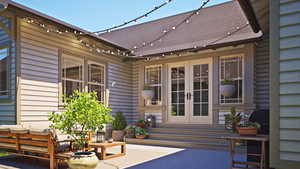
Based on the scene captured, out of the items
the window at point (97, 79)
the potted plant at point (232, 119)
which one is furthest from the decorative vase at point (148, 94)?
the potted plant at point (232, 119)

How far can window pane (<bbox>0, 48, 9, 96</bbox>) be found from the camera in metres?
5.13

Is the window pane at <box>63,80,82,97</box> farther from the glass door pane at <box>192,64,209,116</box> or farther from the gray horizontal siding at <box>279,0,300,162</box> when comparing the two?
the gray horizontal siding at <box>279,0,300,162</box>

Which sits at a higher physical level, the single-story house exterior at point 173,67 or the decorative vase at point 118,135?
the single-story house exterior at point 173,67

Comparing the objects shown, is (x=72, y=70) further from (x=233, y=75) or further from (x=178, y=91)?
(x=233, y=75)

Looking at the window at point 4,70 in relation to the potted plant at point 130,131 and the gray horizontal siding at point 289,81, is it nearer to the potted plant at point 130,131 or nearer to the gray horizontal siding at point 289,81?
the potted plant at point 130,131

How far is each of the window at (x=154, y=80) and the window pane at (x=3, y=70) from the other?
433cm

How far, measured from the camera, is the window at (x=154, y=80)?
25.2 feet

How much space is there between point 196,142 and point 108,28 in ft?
12.3

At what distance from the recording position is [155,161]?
4250 millimetres

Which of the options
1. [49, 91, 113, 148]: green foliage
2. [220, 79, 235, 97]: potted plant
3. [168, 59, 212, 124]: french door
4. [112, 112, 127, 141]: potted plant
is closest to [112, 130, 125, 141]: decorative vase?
[112, 112, 127, 141]: potted plant

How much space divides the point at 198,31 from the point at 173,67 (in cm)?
153

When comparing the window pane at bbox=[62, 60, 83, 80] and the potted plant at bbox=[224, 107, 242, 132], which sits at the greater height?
the window pane at bbox=[62, 60, 83, 80]

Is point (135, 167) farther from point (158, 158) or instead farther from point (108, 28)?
point (108, 28)

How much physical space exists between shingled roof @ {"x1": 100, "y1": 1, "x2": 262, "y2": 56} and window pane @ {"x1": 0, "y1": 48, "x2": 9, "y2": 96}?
4007 mm
